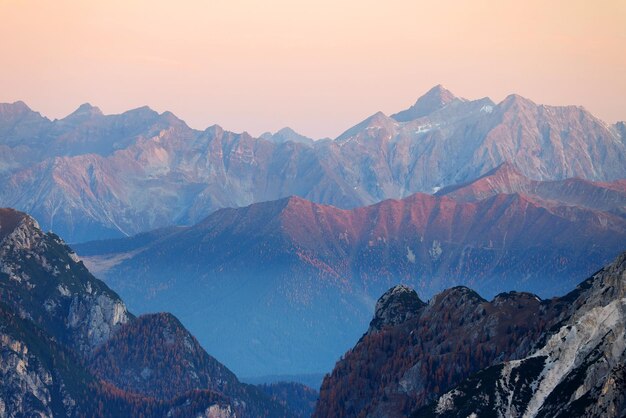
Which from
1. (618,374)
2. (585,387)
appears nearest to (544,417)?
(585,387)

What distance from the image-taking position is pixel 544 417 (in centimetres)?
19975

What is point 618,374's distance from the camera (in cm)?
17888

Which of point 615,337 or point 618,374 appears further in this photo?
point 615,337

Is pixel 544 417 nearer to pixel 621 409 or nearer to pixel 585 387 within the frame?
pixel 585 387

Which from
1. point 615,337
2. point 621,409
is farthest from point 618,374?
point 615,337

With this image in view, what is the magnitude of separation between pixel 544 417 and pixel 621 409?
25030 millimetres

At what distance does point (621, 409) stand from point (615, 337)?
25006 millimetres

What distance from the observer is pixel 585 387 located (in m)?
192

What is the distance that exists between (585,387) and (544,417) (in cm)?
1014

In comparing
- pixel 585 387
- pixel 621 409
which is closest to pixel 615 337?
pixel 585 387

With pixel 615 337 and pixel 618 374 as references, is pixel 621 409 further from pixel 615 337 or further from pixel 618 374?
pixel 615 337

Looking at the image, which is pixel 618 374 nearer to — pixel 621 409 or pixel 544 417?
pixel 621 409

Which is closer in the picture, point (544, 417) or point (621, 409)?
point (621, 409)
